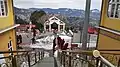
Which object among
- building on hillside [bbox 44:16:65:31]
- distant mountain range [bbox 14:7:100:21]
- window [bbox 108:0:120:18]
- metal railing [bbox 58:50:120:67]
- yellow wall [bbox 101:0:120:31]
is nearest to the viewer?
metal railing [bbox 58:50:120:67]

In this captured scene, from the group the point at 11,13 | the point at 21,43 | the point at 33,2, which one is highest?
the point at 33,2

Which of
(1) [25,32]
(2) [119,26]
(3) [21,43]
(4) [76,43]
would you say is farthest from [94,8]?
(3) [21,43]

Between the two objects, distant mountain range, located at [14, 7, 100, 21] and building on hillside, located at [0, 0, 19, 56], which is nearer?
building on hillside, located at [0, 0, 19, 56]

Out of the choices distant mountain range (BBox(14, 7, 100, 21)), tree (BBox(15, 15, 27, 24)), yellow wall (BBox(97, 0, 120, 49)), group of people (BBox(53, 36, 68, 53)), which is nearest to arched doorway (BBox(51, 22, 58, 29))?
group of people (BBox(53, 36, 68, 53))

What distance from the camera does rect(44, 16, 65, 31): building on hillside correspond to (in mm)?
10797

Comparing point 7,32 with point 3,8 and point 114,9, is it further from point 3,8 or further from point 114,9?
point 114,9

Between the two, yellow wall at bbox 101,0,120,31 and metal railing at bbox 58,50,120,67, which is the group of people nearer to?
yellow wall at bbox 101,0,120,31

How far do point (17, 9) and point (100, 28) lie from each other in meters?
4.82

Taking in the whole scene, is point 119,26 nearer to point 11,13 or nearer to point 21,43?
point 11,13

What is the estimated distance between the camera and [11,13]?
8562mm

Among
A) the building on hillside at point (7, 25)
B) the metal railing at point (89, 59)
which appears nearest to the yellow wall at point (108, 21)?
the metal railing at point (89, 59)

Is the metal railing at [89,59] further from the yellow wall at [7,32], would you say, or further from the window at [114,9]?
the yellow wall at [7,32]

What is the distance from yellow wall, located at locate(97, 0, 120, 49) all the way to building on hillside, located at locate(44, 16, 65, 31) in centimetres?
344

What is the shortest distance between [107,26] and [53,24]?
506 cm
